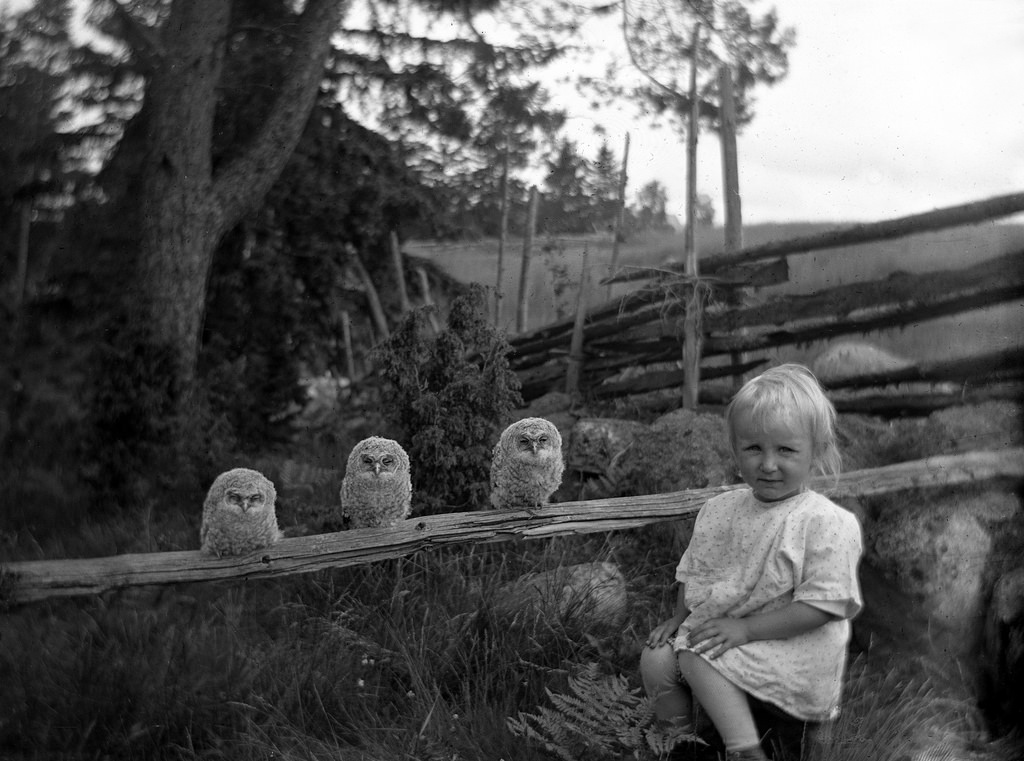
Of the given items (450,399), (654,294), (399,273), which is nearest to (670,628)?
(450,399)

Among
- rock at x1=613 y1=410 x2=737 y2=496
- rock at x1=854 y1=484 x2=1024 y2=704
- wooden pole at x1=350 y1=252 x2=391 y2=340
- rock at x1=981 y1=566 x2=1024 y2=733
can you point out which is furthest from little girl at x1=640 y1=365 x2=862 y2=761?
wooden pole at x1=350 y1=252 x2=391 y2=340

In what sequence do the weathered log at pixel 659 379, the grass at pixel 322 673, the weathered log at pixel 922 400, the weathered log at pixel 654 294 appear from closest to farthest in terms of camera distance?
the grass at pixel 322 673
the weathered log at pixel 922 400
the weathered log at pixel 654 294
the weathered log at pixel 659 379

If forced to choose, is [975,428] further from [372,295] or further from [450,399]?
[372,295]

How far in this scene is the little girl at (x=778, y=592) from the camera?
1.71 metres

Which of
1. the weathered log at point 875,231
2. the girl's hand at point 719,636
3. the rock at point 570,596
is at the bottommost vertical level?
the rock at point 570,596

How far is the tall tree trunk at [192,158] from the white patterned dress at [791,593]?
2522 millimetres

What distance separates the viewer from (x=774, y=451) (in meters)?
1.75

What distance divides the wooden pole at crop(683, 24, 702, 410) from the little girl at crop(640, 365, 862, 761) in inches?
74.4

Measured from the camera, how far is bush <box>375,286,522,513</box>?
3160mm

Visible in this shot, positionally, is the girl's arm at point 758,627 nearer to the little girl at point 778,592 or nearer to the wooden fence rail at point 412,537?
the little girl at point 778,592

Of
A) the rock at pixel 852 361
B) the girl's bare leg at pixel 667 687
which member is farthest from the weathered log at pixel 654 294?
the girl's bare leg at pixel 667 687

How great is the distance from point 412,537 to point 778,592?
1.24 meters

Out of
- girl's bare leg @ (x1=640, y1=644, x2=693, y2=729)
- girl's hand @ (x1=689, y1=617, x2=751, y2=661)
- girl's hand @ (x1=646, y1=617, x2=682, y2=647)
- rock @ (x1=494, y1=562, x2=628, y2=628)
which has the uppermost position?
girl's hand @ (x1=689, y1=617, x2=751, y2=661)

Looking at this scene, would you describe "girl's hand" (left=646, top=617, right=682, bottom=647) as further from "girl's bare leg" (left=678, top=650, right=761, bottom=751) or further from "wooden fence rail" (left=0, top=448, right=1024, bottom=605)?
"wooden fence rail" (left=0, top=448, right=1024, bottom=605)
